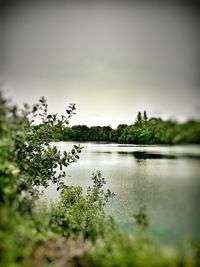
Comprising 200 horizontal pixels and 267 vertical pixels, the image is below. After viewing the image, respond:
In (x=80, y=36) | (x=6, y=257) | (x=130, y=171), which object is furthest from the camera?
(x=130, y=171)

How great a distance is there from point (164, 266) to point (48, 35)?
9.15ft

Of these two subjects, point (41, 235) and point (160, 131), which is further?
point (160, 131)

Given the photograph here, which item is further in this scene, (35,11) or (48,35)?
(48,35)

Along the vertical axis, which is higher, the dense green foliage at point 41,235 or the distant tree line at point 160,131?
the distant tree line at point 160,131

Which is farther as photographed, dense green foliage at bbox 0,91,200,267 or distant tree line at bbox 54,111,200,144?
distant tree line at bbox 54,111,200,144

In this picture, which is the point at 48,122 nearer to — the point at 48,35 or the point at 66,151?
the point at 66,151

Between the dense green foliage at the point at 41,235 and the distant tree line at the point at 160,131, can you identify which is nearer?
the dense green foliage at the point at 41,235

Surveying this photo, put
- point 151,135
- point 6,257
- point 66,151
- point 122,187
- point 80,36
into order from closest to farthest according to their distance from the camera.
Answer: point 6,257
point 151,135
point 80,36
point 66,151
point 122,187

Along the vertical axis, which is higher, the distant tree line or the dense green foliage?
the distant tree line

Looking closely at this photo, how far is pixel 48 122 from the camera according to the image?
465 centimetres

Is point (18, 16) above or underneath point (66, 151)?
above

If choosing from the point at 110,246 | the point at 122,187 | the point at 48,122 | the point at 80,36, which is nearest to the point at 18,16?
the point at 80,36

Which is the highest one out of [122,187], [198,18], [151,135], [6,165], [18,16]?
[18,16]

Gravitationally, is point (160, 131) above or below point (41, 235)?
above
